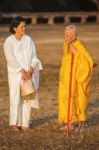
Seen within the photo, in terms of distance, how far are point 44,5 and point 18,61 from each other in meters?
26.8

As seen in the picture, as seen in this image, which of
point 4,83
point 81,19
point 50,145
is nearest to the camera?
point 50,145

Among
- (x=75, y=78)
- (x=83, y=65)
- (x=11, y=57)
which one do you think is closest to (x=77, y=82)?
(x=75, y=78)

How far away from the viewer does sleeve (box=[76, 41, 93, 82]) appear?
765 cm

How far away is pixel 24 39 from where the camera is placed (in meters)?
7.95

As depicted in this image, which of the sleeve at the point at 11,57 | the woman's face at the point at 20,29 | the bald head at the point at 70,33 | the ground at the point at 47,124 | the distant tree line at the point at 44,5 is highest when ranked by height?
the distant tree line at the point at 44,5

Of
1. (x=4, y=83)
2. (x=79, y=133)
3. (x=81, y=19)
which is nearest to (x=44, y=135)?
(x=79, y=133)

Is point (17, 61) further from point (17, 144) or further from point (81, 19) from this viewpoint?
point (81, 19)

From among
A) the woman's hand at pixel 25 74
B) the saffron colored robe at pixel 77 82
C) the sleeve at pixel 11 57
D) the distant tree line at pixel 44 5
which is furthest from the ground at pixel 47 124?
the distant tree line at pixel 44 5

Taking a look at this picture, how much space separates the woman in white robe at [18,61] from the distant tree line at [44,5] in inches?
957

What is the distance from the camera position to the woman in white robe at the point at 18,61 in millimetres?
7863

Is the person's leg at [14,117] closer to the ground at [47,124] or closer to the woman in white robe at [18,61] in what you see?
the woman in white robe at [18,61]

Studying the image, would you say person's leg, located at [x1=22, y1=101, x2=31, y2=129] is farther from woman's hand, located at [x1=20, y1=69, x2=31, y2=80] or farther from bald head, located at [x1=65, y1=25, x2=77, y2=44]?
bald head, located at [x1=65, y1=25, x2=77, y2=44]

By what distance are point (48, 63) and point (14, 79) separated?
25.2 feet

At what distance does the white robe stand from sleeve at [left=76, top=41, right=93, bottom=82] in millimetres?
656
